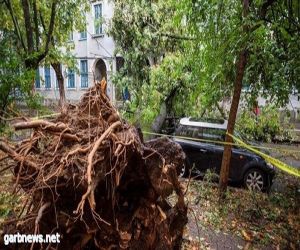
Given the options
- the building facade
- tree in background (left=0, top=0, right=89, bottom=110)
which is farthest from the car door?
the building facade

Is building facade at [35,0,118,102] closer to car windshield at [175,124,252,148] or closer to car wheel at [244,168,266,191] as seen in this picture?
car windshield at [175,124,252,148]

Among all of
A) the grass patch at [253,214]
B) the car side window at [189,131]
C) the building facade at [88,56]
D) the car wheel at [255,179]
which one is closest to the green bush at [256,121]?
the car wheel at [255,179]

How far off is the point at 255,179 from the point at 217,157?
1264 millimetres

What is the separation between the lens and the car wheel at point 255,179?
328 inches

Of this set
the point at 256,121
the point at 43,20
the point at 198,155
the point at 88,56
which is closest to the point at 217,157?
the point at 198,155

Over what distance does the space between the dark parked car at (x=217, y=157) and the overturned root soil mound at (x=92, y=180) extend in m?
4.77

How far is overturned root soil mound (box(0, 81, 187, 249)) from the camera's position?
9.16ft

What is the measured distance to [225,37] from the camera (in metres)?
6.55

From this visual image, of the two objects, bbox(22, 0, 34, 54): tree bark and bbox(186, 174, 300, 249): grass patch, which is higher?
bbox(22, 0, 34, 54): tree bark

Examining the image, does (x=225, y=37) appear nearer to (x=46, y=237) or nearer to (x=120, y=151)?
(x=120, y=151)

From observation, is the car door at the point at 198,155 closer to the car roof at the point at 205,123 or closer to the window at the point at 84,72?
the car roof at the point at 205,123

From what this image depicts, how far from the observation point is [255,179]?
838cm

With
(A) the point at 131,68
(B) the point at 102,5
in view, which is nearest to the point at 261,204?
(A) the point at 131,68

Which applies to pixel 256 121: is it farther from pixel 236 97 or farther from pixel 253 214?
pixel 253 214
